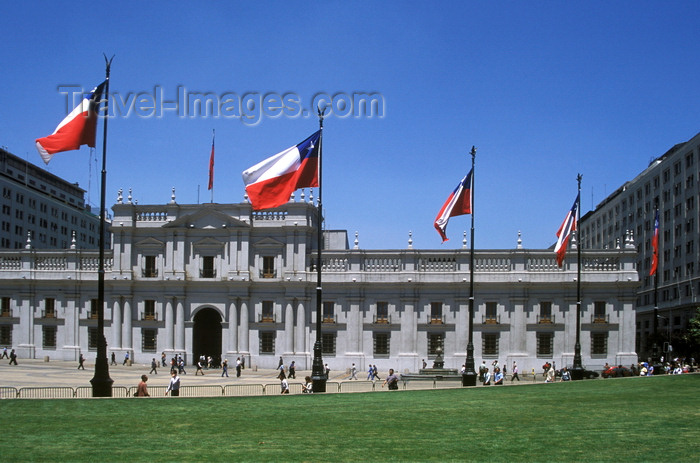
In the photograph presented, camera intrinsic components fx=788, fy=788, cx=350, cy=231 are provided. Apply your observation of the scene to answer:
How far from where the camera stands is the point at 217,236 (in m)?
67.6

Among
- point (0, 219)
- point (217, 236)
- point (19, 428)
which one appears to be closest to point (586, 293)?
point (217, 236)

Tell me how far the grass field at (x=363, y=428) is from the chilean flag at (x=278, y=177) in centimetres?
855

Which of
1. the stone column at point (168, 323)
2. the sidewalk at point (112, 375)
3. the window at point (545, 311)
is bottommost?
the sidewalk at point (112, 375)

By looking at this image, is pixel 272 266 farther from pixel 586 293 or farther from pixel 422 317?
pixel 586 293

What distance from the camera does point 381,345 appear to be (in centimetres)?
6500

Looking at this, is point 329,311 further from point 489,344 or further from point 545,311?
point 545,311

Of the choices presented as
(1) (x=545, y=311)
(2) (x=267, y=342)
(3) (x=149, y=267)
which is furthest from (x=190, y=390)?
(1) (x=545, y=311)

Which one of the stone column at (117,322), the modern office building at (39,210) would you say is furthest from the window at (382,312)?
the modern office building at (39,210)

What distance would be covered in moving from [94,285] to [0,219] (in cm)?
3548

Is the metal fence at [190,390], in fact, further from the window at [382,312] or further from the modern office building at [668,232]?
the modern office building at [668,232]

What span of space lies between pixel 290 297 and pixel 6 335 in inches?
1043

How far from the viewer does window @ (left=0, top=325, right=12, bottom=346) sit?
70.6m

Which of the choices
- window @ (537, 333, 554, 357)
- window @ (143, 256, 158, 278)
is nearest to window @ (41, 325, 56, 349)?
window @ (143, 256, 158, 278)

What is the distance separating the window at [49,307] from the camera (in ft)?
230
